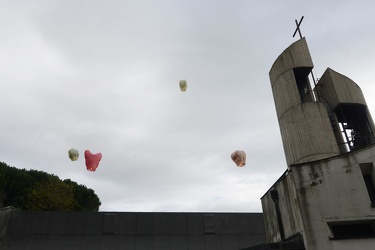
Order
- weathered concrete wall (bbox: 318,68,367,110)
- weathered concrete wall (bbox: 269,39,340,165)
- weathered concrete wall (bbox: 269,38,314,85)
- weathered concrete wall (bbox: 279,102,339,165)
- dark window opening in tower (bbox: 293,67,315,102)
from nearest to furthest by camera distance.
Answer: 1. weathered concrete wall (bbox: 279,102,339,165)
2. weathered concrete wall (bbox: 269,39,340,165)
3. weathered concrete wall (bbox: 318,68,367,110)
4. dark window opening in tower (bbox: 293,67,315,102)
5. weathered concrete wall (bbox: 269,38,314,85)

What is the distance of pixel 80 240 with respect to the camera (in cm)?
2622

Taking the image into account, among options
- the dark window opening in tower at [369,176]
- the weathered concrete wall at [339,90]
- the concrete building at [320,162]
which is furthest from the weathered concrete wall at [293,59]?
the dark window opening in tower at [369,176]

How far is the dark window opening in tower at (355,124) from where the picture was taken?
57.8 feet

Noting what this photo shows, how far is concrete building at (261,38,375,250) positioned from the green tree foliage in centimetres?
3248

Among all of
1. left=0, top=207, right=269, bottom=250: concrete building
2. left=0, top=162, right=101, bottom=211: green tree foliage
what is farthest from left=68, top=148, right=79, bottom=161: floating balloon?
left=0, top=162, right=101, bottom=211: green tree foliage

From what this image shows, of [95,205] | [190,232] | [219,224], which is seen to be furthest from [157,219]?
[95,205]

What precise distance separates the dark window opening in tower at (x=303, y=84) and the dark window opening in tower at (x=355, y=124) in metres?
1.99

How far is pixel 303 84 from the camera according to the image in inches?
757

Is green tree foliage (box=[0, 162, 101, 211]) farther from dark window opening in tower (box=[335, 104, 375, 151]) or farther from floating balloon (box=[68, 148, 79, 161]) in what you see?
dark window opening in tower (box=[335, 104, 375, 151])

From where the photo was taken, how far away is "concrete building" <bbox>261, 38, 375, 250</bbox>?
1205cm

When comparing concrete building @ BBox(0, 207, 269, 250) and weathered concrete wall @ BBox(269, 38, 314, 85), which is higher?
weathered concrete wall @ BBox(269, 38, 314, 85)

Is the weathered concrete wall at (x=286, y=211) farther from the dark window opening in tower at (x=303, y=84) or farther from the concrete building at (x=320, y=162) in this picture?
the dark window opening in tower at (x=303, y=84)

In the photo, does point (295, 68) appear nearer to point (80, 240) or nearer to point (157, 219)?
point (157, 219)

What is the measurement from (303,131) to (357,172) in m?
4.45
